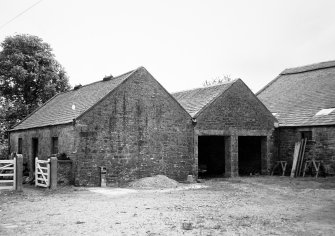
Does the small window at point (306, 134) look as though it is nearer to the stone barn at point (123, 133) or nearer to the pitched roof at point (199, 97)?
the pitched roof at point (199, 97)

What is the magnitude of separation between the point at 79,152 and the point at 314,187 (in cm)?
1180

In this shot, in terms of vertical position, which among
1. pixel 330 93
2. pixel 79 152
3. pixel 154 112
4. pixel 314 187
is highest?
pixel 330 93

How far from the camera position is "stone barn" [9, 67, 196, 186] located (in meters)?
20.0

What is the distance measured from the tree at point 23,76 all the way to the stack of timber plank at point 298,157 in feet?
79.6

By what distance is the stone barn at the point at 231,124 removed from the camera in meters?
24.4

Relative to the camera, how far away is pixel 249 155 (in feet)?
95.3

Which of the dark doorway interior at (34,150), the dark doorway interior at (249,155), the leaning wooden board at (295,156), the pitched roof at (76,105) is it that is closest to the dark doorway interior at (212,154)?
the dark doorway interior at (249,155)

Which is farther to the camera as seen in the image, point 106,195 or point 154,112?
point 154,112

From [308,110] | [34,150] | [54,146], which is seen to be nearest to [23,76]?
[34,150]

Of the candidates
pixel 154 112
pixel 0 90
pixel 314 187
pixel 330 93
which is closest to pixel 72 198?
pixel 154 112

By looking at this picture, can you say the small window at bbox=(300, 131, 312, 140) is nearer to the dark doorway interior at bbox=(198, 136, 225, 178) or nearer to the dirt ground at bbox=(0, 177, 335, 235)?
the dark doorway interior at bbox=(198, 136, 225, 178)

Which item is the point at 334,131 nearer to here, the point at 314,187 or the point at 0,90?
the point at 314,187

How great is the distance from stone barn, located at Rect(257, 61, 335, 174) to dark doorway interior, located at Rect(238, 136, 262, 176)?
69.6 inches

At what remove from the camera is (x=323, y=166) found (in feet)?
81.6
